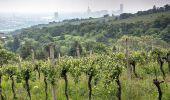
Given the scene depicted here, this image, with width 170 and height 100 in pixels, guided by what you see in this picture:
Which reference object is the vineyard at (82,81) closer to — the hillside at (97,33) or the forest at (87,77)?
the forest at (87,77)

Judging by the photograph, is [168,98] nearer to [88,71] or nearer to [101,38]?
[88,71]

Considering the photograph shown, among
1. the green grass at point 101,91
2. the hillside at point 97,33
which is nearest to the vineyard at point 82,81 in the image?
the green grass at point 101,91

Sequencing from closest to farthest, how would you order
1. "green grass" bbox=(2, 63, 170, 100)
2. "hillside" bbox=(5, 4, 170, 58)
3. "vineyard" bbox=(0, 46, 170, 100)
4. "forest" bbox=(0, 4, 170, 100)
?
"vineyard" bbox=(0, 46, 170, 100) → "forest" bbox=(0, 4, 170, 100) → "green grass" bbox=(2, 63, 170, 100) → "hillside" bbox=(5, 4, 170, 58)

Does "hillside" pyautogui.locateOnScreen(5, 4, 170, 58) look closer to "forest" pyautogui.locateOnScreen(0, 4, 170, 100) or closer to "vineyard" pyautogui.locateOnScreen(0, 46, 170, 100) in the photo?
"forest" pyautogui.locateOnScreen(0, 4, 170, 100)

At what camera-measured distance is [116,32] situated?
120875 millimetres

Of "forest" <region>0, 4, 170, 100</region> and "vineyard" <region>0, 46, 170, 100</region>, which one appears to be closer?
"vineyard" <region>0, 46, 170, 100</region>

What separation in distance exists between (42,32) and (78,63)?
120991 millimetres

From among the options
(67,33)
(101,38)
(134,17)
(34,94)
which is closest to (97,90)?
(34,94)

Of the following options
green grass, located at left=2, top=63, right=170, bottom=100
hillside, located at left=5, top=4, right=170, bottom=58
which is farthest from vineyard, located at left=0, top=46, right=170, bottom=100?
hillside, located at left=5, top=4, right=170, bottom=58

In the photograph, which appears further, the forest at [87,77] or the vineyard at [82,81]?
the forest at [87,77]

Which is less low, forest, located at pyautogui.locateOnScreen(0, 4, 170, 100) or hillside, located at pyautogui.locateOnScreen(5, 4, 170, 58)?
forest, located at pyautogui.locateOnScreen(0, 4, 170, 100)

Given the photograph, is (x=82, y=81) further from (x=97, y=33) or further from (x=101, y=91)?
(x=97, y=33)

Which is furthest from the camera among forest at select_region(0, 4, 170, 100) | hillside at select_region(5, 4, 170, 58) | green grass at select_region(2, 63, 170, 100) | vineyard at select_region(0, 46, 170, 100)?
hillside at select_region(5, 4, 170, 58)

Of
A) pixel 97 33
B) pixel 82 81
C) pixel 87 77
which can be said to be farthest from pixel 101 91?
pixel 97 33
